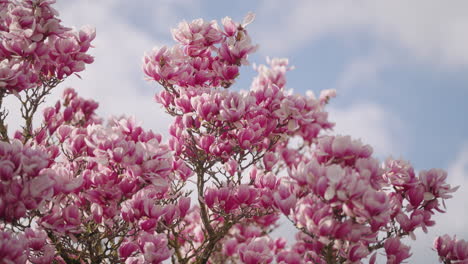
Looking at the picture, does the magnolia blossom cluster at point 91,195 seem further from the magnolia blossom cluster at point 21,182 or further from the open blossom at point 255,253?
the open blossom at point 255,253

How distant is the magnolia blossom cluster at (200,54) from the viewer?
15.0ft

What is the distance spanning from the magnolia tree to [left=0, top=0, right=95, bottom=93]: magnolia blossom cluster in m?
0.01

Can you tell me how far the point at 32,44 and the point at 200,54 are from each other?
1547 mm

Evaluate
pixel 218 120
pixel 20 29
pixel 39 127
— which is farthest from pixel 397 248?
pixel 39 127

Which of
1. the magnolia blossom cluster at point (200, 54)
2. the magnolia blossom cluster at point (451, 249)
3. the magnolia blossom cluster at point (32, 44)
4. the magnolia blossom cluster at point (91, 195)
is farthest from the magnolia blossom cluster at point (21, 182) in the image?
the magnolia blossom cluster at point (451, 249)

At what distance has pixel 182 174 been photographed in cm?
462

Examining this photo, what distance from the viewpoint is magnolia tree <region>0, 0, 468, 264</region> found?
3203 millimetres

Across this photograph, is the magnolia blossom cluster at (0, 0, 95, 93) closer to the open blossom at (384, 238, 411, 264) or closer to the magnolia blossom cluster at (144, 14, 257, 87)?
the magnolia blossom cluster at (144, 14, 257, 87)

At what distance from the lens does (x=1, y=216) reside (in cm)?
331

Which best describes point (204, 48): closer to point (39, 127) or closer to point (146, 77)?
point (146, 77)

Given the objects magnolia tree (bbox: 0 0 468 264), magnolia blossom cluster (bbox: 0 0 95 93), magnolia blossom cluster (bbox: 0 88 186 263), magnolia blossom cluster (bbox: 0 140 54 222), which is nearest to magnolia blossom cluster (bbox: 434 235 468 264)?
magnolia tree (bbox: 0 0 468 264)

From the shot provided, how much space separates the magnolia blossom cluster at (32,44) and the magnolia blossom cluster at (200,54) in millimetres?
737

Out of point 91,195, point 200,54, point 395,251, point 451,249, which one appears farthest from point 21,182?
point 451,249

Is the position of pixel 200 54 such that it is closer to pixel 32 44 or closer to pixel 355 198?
pixel 32 44
